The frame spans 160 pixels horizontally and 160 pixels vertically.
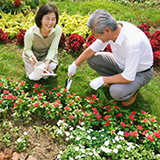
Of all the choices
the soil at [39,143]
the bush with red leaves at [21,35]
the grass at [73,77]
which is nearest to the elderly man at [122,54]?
the grass at [73,77]

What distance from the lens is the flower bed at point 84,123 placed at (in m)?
2.09

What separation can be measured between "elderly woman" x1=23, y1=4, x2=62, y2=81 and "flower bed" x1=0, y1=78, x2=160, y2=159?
42cm

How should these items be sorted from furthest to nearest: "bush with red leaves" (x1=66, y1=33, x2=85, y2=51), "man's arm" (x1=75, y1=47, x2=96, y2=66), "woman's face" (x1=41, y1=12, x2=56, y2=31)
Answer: "bush with red leaves" (x1=66, y1=33, x2=85, y2=51)
"man's arm" (x1=75, y1=47, x2=96, y2=66)
"woman's face" (x1=41, y1=12, x2=56, y2=31)

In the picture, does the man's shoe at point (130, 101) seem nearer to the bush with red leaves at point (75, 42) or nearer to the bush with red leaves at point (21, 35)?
the bush with red leaves at point (75, 42)

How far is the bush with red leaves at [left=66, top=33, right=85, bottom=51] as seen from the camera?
3.39 meters

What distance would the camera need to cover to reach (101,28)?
1853 millimetres

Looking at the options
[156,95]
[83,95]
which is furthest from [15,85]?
[156,95]

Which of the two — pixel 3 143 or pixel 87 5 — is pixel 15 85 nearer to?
→ pixel 3 143

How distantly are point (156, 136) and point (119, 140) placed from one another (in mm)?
478

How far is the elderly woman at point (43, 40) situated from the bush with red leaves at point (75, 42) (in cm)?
60

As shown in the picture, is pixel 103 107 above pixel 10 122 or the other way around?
above

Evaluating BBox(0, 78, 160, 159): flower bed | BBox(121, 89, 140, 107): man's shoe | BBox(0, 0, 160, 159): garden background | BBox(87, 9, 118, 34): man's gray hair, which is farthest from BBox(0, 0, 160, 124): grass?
BBox(87, 9, 118, 34): man's gray hair

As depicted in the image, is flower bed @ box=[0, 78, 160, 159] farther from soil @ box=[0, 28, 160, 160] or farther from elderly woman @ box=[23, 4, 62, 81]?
elderly woman @ box=[23, 4, 62, 81]

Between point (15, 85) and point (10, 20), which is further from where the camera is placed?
point (10, 20)
